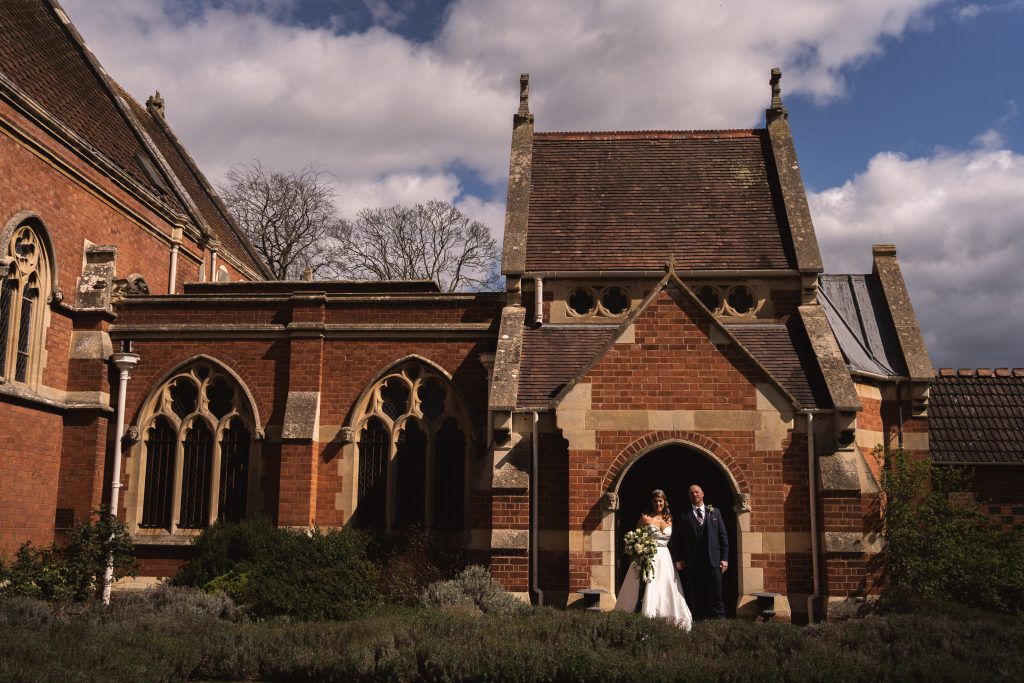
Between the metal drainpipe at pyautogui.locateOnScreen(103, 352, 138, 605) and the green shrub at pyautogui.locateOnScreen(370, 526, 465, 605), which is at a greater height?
the metal drainpipe at pyautogui.locateOnScreen(103, 352, 138, 605)

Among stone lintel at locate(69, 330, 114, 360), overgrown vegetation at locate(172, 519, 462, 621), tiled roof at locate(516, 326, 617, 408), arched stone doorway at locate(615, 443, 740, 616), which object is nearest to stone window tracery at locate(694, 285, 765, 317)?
tiled roof at locate(516, 326, 617, 408)

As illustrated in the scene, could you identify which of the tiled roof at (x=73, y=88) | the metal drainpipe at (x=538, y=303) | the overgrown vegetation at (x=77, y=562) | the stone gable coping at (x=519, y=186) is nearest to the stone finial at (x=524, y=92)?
the stone gable coping at (x=519, y=186)

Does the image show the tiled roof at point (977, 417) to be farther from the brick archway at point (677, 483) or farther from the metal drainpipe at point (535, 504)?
the metal drainpipe at point (535, 504)

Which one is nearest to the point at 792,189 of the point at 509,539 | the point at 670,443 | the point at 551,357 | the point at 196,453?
the point at 551,357

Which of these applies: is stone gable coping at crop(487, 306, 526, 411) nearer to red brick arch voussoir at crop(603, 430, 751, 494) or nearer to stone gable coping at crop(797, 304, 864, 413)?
red brick arch voussoir at crop(603, 430, 751, 494)

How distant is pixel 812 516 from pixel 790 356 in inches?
127

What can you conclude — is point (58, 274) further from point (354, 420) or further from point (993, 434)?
point (993, 434)

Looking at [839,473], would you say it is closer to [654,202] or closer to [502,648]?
[502,648]

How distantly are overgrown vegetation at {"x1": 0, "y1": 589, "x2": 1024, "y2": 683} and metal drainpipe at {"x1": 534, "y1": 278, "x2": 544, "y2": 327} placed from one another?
6702 millimetres

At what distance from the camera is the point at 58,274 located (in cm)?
1702

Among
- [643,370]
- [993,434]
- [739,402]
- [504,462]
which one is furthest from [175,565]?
[993,434]

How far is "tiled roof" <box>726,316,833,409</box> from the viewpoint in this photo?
1480 centimetres

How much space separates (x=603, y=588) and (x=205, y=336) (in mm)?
9312

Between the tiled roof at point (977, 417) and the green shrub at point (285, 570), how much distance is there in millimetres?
13056
